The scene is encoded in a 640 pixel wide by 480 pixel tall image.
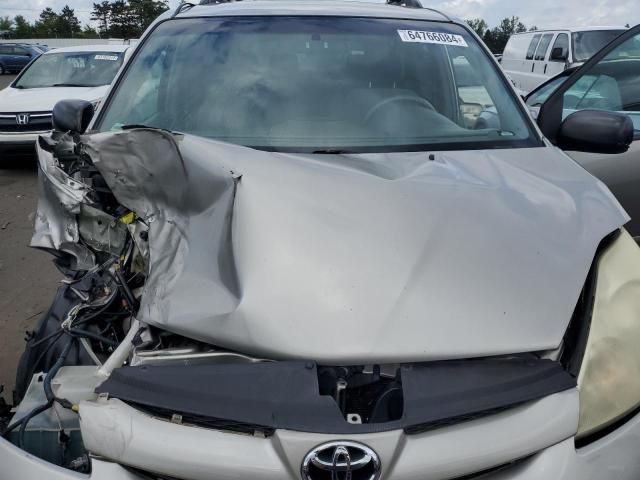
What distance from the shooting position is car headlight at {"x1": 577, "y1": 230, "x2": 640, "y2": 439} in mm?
1551

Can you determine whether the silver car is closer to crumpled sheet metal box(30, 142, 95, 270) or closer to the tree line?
crumpled sheet metal box(30, 142, 95, 270)

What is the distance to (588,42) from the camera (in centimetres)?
1156

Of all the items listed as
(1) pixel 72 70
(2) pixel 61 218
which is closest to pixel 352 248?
(2) pixel 61 218

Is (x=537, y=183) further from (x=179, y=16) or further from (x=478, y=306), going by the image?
(x=179, y=16)

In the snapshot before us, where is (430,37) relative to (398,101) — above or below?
above

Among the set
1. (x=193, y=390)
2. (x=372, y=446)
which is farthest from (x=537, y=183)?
(x=193, y=390)

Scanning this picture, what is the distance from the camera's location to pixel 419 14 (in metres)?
3.19

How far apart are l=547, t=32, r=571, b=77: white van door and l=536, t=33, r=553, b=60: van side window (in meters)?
0.36

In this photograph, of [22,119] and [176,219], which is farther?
[22,119]

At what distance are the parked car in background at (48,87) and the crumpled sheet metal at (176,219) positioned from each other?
6057mm

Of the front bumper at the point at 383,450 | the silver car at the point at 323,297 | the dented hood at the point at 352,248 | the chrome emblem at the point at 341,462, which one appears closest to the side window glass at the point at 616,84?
the silver car at the point at 323,297

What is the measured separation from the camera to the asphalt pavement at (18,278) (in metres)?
3.47

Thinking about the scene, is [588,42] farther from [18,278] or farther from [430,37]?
[18,278]

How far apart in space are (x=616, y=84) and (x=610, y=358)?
126 inches
